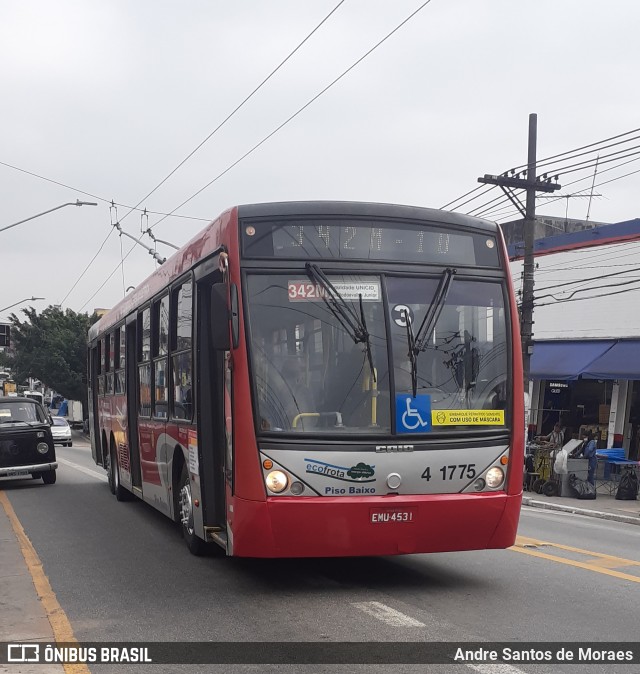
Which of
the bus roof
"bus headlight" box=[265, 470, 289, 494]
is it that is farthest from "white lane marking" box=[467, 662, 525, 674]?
the bus roof

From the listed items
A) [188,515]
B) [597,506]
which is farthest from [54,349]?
[188,515]

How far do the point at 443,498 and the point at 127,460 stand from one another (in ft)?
25.9

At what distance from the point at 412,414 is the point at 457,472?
0.60 metres

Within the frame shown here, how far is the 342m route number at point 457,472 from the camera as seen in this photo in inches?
296

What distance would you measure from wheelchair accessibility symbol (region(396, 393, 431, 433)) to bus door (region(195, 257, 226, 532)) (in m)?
1.76

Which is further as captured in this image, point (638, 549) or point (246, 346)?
point (638, 549)

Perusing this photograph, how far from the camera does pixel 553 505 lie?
19.2 m

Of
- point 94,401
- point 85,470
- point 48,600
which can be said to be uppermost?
point 94,401

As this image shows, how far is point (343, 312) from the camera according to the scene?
764cm

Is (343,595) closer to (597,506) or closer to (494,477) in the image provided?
(494,477)

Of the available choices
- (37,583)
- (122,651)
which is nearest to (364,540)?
(122,651)

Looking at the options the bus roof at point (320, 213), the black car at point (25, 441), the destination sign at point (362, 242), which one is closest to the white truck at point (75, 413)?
the black car at point (25, 441)

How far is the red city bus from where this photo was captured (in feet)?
24.1

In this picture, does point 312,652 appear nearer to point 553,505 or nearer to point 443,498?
point 443,498
